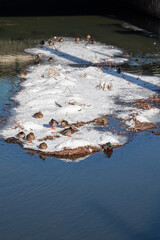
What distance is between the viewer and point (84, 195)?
1129 cm

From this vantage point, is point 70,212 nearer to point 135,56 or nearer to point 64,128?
point 64,128

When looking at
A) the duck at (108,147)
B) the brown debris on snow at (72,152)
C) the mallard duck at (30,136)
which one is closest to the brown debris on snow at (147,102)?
the duck at (108,147)

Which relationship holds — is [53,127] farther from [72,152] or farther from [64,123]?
[72,152]

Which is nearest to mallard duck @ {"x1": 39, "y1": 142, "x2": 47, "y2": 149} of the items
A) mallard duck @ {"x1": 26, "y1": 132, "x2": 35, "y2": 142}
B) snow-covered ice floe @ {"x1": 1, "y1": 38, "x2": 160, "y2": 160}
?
snow-covered ice floe @ {"x1": 1, "y1": 38, "x2": 160, "y2": 160}

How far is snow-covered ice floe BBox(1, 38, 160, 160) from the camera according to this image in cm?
1437

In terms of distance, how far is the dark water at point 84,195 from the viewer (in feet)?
32.5

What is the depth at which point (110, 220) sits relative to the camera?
33.7 feet

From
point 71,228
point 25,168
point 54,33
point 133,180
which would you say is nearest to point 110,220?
point 71,228

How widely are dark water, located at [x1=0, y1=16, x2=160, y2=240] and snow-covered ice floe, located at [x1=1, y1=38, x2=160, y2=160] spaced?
0.87 m

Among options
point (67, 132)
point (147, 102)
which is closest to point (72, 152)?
point (67, 132)

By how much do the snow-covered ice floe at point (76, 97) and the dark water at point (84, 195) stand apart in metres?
0.87

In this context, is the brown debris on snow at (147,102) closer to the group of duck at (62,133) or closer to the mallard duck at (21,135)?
the group of duck at (62,133)

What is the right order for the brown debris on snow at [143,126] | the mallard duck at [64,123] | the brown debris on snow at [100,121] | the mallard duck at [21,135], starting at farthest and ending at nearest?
1. the brown debris on snow at [100,121]
2. the brown debris on snow at [143,126]
3. the mallard duck at [64,123]
4. the mallard duck at [21,135]

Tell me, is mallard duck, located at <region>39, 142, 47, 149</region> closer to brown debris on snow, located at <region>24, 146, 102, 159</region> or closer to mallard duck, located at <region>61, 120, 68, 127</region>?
brown debris on snow, located at <region>24, 146, 102, 159</region>
